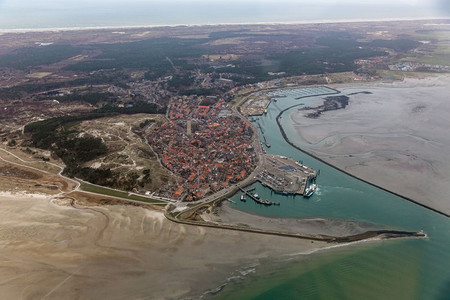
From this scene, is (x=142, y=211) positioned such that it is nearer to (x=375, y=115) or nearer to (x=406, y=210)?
(x=406, y=210)

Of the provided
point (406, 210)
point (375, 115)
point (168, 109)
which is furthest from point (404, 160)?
point (168, 109)

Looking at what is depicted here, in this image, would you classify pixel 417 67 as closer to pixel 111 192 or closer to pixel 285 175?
pixel 285 175

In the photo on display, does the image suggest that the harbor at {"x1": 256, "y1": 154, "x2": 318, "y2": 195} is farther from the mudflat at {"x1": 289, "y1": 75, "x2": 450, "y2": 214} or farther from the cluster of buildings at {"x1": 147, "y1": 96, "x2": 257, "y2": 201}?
the mudflat at {"x1": 289, "y1": 75, "x2": 450, "y2": 214}

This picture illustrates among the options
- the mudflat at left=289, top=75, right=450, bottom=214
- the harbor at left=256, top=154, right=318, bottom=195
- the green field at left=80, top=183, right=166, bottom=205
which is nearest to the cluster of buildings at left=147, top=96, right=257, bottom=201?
the harbor at left=256, top=154, right=318, bottom=195

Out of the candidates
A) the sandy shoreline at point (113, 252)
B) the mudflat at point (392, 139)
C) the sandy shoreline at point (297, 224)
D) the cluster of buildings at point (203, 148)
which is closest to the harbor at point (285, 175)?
the cluster of buildings at point (203, 148)

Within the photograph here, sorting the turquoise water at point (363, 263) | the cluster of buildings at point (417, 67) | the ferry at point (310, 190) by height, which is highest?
the cluster of buildings at point (417, 67)

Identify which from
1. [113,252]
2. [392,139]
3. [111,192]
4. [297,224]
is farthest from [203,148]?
[392,139]

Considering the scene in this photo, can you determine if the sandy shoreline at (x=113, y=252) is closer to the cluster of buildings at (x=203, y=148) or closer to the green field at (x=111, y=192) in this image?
the green field at (x=111, y=192)
